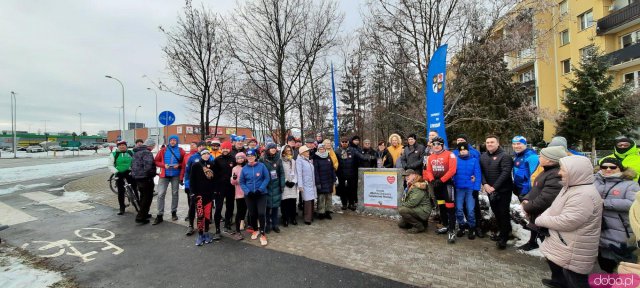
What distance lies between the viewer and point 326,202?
6840 mm

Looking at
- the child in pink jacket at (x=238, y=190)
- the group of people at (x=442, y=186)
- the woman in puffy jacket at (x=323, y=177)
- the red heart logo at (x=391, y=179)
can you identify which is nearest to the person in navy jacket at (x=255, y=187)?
the group of people at (x=442, y=186)

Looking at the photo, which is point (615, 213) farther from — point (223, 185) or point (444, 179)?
Answer: point (223, 185)

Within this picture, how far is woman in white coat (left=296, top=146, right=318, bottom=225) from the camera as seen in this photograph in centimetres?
641

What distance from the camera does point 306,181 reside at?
648cm

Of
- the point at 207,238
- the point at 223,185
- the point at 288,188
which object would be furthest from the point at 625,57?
the point at 207,238

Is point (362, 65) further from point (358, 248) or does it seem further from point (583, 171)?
point (583, 171)

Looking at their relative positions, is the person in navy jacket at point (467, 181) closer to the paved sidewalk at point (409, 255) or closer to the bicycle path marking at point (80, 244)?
the paved sidewalk at point (409, 255)

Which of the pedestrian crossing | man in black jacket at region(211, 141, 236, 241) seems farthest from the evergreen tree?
the pedestrian crossing

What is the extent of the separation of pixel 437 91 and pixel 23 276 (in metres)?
8.70

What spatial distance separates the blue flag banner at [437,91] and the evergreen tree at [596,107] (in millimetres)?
17159

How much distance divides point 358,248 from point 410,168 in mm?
2227

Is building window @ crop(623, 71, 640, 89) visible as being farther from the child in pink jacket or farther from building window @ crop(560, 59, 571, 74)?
the child in pink jacket

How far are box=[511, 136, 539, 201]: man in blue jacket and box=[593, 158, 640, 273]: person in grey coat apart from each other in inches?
54.7

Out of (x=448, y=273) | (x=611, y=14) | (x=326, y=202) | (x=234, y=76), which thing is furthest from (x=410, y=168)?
(x=611, y=14)
